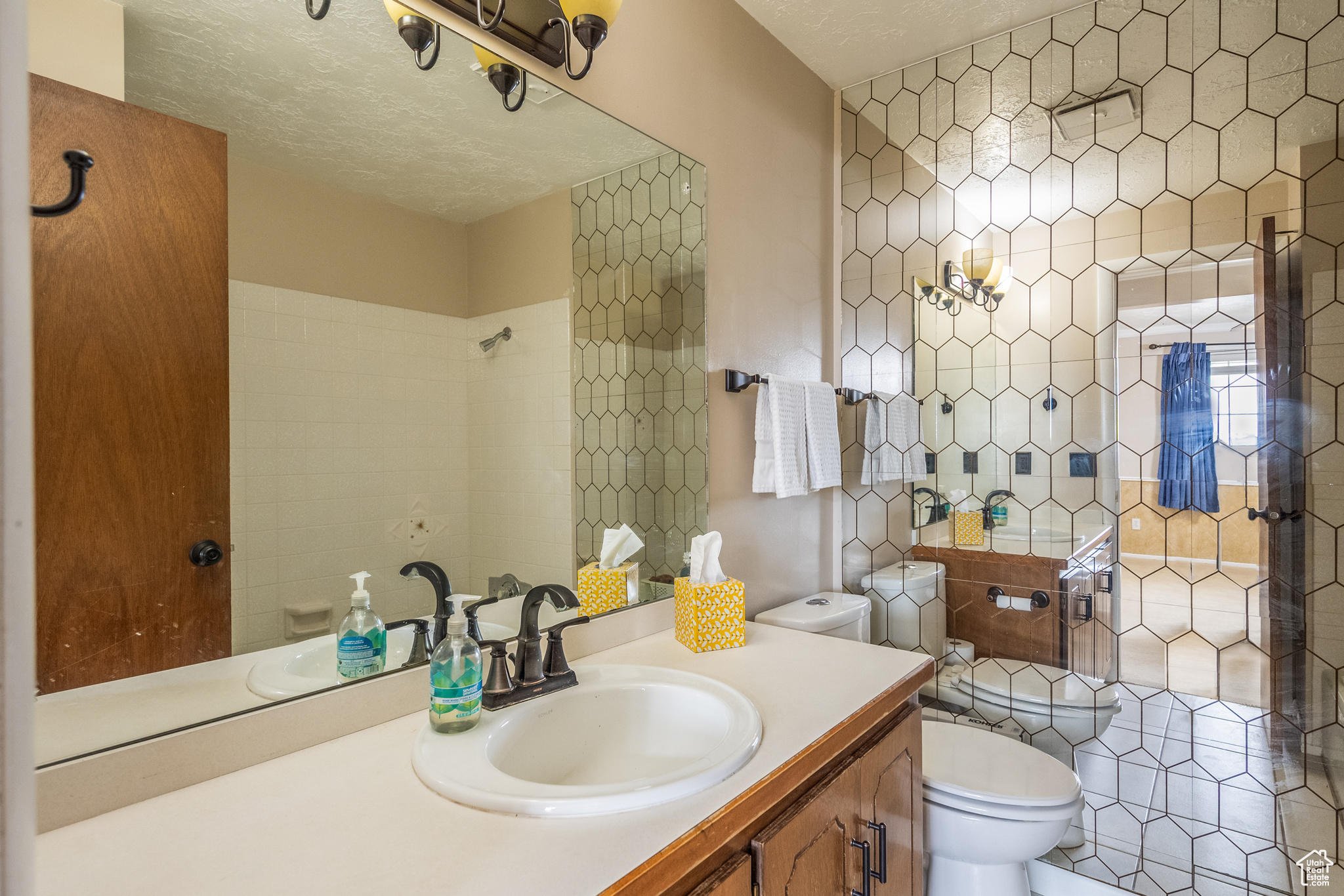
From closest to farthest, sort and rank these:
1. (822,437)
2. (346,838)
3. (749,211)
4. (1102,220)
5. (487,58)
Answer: (346,838)
(487,58)
(1102,220)
(749,211)
(822,437)

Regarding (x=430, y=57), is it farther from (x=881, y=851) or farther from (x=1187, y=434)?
(x=1187, y=434)

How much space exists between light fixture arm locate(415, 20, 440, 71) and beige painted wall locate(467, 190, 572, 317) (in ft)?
0.81

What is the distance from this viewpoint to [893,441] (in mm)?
2186

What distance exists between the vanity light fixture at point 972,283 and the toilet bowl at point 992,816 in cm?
123

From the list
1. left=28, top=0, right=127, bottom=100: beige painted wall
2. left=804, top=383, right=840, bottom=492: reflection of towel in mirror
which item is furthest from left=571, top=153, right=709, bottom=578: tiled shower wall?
left=28, top=0, right=127, bottom=100: beige painted wall

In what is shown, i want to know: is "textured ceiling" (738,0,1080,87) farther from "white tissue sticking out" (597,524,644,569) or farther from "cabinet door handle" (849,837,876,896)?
"cabinet door handle" (849,837,876,896)

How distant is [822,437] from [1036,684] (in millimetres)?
910

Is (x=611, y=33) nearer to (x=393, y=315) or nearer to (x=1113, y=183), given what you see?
(x=393, y=315)

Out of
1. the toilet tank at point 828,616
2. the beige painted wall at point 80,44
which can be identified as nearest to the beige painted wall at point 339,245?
the beige painted wall at point 80,44

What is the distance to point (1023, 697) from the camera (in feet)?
6.31

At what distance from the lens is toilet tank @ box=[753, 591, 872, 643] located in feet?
5.93

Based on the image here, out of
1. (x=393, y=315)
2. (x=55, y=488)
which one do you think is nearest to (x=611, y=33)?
(x=393, y=315)

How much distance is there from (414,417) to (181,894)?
657mm

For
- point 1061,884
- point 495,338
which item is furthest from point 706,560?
point 1061,884
